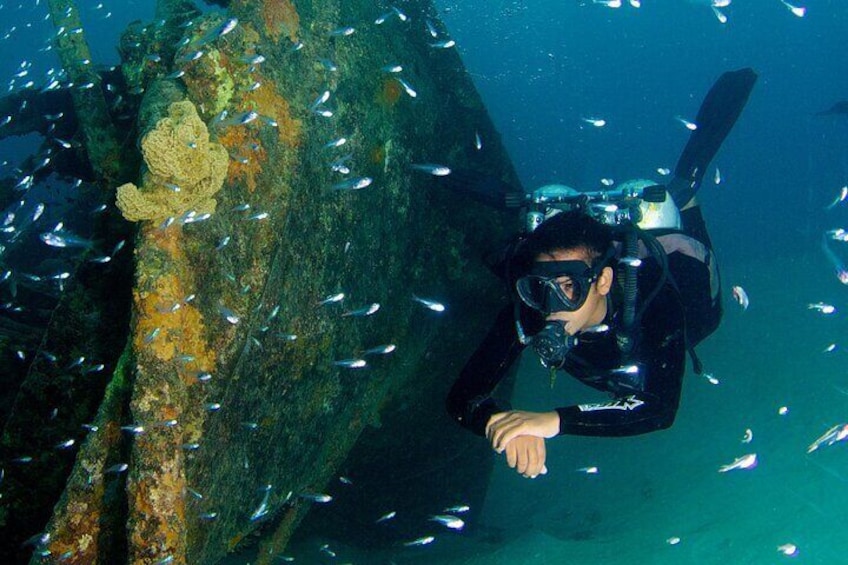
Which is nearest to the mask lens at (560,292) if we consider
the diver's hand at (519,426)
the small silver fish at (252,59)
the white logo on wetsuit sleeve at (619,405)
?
the white logo on wetsuit sleeve at (619,405)

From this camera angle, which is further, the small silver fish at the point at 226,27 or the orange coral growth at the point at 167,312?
the small silver fish at the point at 226,27

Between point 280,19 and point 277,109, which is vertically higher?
point 280,19

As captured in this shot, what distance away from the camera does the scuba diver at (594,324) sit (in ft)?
12.8

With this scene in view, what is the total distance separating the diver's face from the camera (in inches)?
171

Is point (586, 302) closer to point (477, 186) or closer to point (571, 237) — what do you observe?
point (571, 237)

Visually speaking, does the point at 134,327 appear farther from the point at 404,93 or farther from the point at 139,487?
the point at 404,93

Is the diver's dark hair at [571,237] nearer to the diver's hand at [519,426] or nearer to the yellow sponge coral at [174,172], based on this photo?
the diver's hand at [519,426]

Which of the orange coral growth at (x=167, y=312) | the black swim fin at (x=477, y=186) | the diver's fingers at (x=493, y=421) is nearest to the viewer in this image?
the orange coral growth at (x=167, y=312)

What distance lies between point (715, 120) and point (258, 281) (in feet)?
26.8

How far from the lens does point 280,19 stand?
4320mm

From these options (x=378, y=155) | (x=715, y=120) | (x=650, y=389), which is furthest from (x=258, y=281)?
(x=715, y=120)

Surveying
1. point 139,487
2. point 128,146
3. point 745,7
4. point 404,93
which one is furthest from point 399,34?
point 745,7

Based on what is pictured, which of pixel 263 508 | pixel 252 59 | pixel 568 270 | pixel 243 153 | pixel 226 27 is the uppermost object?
pixel 226 27

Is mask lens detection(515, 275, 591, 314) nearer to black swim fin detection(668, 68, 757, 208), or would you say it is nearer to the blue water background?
black swim fin detection(668, 68, 757, 208)
